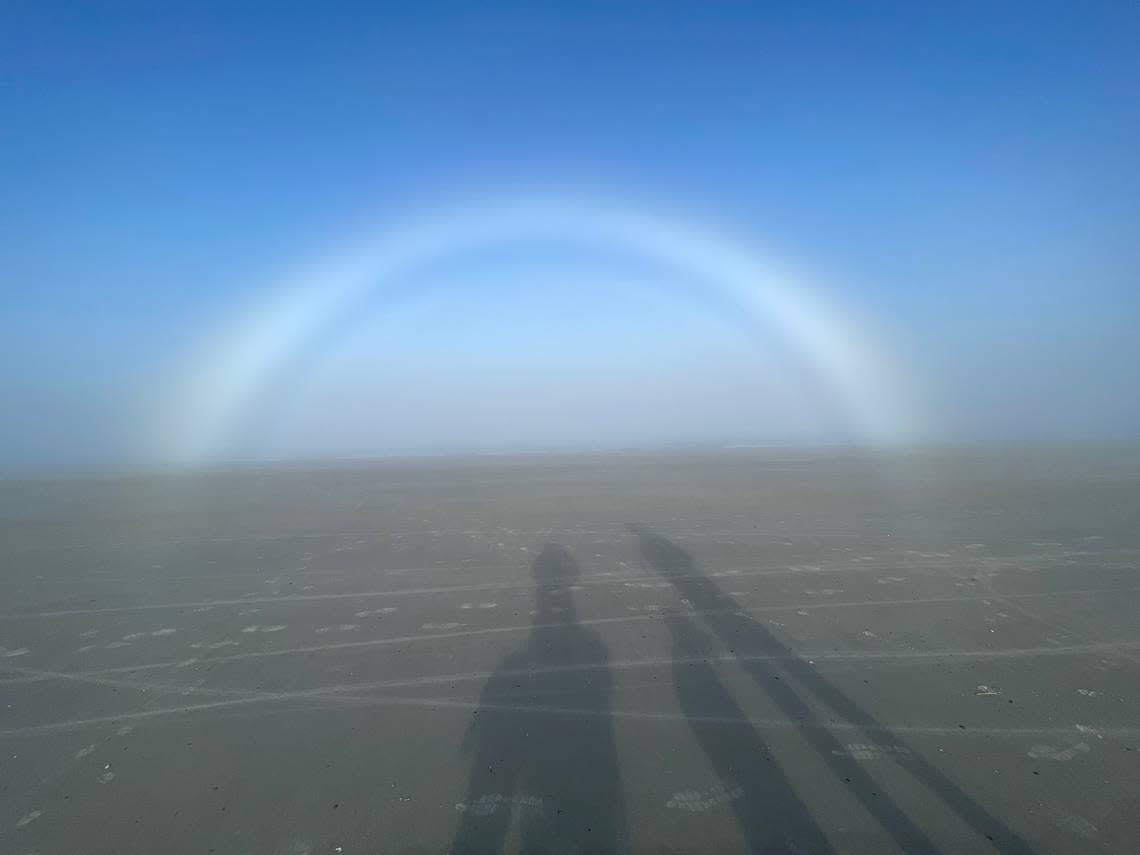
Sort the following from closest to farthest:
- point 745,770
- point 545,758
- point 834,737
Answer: point 745,770
point 545,758
point 834,737

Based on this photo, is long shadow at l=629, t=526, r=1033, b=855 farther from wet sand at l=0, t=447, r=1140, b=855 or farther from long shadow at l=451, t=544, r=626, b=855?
long shadow at l=451, t=544, r=626, b=855

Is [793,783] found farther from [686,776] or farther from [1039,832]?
[1039,832]

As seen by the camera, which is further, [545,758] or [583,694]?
[583,694]

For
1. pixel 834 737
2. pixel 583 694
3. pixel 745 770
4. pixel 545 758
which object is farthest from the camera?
pixel 583 694

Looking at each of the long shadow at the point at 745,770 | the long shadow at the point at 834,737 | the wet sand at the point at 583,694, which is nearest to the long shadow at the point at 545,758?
the wet sand at the point at 583,694

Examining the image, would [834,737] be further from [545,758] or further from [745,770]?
[545,758]

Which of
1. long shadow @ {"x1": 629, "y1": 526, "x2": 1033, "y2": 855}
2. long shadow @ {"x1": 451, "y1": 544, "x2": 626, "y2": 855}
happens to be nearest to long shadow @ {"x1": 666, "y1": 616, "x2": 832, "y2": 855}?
long shadow @ {"x1": 629, "y1": 526, "x2": 1033, "y2": 855}

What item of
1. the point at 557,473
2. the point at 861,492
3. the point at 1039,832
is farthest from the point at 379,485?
the point at 1039,832

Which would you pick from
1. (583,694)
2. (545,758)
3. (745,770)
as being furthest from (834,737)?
(545,758)
